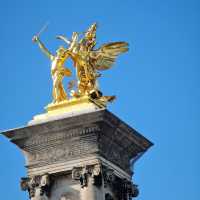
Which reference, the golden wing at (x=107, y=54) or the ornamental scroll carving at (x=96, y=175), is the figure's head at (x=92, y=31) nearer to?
the golden wing at (x=107, y=54)

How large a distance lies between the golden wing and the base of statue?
2111mm

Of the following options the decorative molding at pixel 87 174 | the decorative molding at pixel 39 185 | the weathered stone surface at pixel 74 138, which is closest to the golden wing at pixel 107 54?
the weathered stone surface at pixel 74 138

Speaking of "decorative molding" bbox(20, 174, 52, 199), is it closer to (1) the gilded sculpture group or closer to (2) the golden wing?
(1) the gilded sculpture group

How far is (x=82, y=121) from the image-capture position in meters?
35.8

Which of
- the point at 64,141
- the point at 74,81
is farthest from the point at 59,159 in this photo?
the point at 74,81

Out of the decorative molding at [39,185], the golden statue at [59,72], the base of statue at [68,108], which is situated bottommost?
the decorative molding at [39,185]

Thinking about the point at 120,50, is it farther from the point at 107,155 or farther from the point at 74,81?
the point at 107,155

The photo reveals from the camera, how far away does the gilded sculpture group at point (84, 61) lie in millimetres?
37812

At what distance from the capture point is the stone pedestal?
3550 centimetres

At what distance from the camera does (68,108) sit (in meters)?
37.1

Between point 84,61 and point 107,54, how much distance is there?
4.35 ft

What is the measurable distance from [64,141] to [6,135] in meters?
2.15

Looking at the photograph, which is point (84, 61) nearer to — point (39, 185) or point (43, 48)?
point (43, 48)

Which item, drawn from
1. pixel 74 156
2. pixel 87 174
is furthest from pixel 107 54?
pixel 87 174
